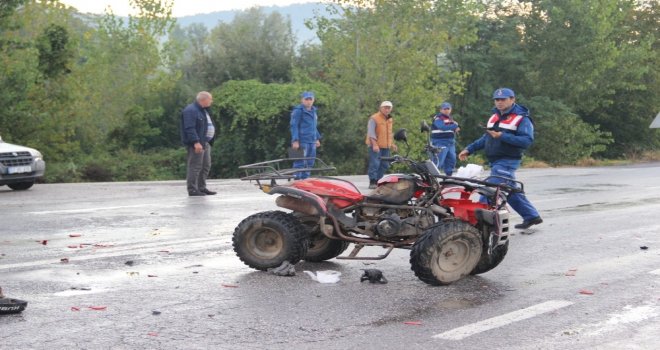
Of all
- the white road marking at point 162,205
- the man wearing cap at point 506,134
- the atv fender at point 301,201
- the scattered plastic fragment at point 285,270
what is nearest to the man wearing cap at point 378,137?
the white road marking at point 162,205

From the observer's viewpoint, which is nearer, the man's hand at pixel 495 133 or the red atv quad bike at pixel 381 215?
the red atv quad bike at pixel 381 215

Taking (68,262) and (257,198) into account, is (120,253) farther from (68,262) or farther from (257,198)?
(257,198)

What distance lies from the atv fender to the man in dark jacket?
25.2 ft

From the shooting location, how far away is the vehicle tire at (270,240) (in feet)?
25.6

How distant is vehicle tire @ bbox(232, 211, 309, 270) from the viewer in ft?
25.6

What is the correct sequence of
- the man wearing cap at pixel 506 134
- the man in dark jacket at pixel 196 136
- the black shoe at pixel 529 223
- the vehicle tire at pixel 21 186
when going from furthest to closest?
the vehicle tire at pixel 21 186 < the man in dark jacket at pixel 196 136 < the black shoe at pixel 529 223 < the man wearing cap at pixel 506 134

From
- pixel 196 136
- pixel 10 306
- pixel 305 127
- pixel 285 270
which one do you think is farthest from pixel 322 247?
pixel 305 127

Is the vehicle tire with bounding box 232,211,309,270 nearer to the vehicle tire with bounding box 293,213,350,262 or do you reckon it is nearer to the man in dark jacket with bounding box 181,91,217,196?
the vehicle tire with bounding box 293,213,350,262

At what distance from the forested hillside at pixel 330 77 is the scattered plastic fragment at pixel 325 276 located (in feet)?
61.4

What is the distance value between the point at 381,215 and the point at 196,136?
27.3ft

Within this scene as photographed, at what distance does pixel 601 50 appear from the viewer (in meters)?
39.5

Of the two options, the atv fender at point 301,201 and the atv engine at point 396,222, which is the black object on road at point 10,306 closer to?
the atv fender at point 301,201

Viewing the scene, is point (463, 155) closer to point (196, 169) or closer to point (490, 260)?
point (490, 260)

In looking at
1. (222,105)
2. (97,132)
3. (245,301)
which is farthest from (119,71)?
(245,301)
